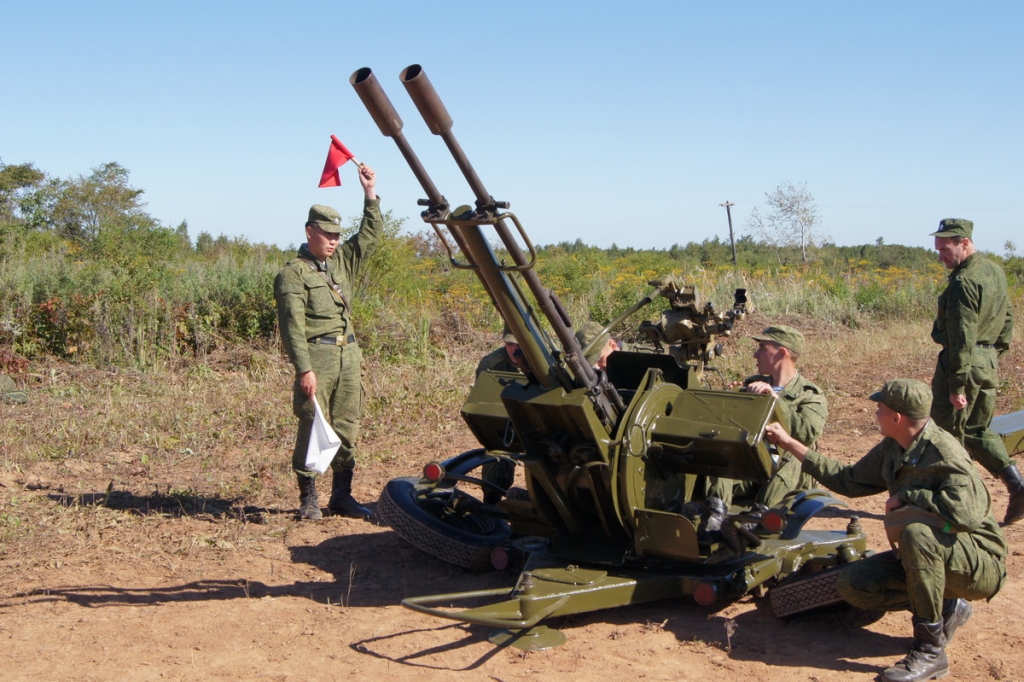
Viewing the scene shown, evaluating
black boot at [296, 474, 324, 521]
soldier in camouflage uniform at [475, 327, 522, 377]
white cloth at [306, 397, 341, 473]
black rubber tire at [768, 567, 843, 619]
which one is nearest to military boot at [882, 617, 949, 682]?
black rubber tire at [768, 567, 843, 619]

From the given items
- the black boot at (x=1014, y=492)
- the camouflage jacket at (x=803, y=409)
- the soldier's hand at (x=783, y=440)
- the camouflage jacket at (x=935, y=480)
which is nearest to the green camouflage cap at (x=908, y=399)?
the camouflage jacket at (x=935, y=480)

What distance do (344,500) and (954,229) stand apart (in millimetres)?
4659

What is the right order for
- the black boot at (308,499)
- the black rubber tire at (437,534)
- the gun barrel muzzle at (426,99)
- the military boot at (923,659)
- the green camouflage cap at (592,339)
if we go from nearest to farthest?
the gun barrel muzzle at (426,99), the military boot at (923,659), the green camouflage cap at (592,339), the black rubber tire at (437,534), the black boot at (308,499)

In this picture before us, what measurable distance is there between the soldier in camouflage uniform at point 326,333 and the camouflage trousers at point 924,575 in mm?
3620

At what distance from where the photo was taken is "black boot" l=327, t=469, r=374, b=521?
708 centimetres

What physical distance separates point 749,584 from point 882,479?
32.9 inches

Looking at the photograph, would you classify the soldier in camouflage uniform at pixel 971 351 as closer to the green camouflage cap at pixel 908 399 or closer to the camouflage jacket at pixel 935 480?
the camouflage jacket at pixel 935 480

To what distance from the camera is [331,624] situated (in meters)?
5.12

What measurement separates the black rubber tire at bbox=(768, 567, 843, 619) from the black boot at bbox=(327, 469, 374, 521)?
314 cm

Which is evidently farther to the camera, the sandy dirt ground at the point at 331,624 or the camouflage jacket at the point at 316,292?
the camouflage jacket at the point at 316,292

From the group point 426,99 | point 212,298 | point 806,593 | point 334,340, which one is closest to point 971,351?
point 806,593

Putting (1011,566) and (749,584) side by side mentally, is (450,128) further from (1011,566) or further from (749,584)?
(1011,566)

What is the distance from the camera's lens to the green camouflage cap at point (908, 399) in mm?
4520

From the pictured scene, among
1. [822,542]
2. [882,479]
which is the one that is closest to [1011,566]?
[822,542]
